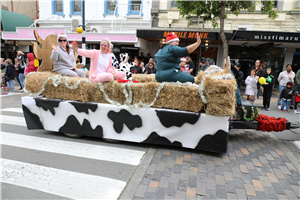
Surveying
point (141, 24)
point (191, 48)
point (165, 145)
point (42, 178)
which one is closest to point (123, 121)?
point (165, 145)

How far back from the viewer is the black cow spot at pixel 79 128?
13.4ft

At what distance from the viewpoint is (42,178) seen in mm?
2908

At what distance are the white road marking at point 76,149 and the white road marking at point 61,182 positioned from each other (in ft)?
1.79

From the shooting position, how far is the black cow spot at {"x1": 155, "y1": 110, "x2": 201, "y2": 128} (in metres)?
3.53

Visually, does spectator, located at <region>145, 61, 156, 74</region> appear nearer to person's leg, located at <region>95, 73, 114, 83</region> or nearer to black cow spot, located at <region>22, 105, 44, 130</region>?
person's leg, located at <region>95, 73, 114, 83</region>

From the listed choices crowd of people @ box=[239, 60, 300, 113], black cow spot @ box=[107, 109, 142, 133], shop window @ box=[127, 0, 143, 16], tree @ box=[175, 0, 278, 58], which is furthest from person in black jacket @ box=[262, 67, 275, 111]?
shop window @ box=[127, 0, 143, 16]

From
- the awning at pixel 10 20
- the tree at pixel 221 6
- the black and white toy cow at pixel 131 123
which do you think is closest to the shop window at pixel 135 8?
the tree at pixel 221 6

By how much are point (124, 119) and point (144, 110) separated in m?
0.46

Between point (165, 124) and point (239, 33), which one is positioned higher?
point (239, 33)

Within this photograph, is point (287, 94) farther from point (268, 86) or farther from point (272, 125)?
point (272, 125)

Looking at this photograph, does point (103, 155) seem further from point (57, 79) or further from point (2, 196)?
point (57, 79)

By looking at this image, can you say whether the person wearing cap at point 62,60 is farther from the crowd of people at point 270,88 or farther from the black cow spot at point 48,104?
the crowd of people at point 270,88

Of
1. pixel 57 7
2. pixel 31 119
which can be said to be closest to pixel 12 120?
pixel 31 119

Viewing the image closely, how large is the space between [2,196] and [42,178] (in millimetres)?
491
